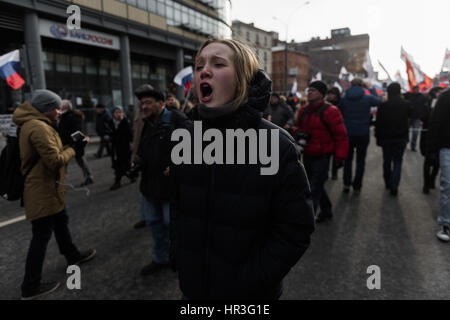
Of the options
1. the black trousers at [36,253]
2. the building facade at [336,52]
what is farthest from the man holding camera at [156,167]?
the building facade at [336,52]

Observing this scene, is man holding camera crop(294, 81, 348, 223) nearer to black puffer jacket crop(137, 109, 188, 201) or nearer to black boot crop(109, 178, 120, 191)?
black puffer jacket crop(137, 109, 188, 201)

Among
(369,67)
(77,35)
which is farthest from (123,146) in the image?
(77,35)

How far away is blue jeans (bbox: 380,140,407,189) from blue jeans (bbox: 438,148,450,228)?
5.60ft

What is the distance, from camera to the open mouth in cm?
131

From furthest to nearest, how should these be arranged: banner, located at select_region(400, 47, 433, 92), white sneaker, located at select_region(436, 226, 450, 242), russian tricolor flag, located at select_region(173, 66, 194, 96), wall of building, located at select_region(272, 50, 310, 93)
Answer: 1. wall of building, located at select_region(272, 50, 310, 93)
2. russian tricolor flag, located at select_region(173, 66, 194, 96)
3. banner, located at select_region(400, 47, 433, 92)
4. white sneaker, located at select_region(436, 226, 450, 242)

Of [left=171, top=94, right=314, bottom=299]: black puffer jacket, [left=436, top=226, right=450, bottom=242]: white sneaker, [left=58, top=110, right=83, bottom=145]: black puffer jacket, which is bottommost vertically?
[left=436, top=226, right=450, bottom=242]: white sneaker

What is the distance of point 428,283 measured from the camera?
270 centimetres

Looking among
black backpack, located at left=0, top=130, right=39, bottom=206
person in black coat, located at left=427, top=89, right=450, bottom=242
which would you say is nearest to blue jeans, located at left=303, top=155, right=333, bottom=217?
person in black coat, located at left=427, top=89, right=450, bottom=242

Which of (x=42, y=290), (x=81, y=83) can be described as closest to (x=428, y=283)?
(x=42, y=290)

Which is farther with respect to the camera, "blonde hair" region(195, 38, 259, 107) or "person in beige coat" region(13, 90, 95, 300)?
"person in beige coat" region(13, 90, 95, 300)

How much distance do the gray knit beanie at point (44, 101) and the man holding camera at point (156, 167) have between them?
80cm
